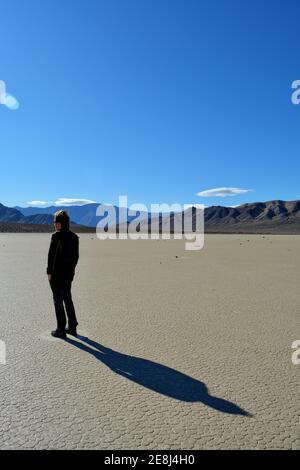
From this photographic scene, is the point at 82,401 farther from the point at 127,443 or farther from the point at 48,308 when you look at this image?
the point at 48,308

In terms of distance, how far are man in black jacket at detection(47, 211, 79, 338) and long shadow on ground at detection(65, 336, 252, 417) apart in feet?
2.03

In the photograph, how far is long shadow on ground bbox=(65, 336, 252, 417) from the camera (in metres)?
3.71

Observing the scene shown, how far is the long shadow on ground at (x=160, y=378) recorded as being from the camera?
3.71 m

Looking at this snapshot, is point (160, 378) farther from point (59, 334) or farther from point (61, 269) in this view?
point (61, 269)

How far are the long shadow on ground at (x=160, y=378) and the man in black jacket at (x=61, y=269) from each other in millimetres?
619

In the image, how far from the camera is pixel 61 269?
5.86 metres

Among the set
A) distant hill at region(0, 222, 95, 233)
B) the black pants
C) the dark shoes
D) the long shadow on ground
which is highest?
distant hill at region(0, 222, 95, 233)

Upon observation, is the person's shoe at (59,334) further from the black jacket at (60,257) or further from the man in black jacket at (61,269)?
the black jacket at (60,257)

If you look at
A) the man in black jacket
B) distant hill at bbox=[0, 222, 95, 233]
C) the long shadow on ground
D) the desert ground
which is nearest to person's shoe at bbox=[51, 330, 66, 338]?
the man in black jacket

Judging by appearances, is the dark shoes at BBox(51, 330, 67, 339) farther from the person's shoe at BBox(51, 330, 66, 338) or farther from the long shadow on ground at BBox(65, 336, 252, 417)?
the long shadow on ground at BBox(65, 336, 252, 417)
